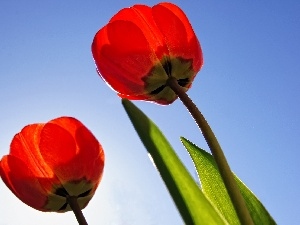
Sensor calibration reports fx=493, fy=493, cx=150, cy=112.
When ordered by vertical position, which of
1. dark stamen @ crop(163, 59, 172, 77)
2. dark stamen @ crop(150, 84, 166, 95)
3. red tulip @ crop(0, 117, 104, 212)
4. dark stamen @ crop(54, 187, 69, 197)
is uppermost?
dark stamen @ crop(163, 59, 172, 77)

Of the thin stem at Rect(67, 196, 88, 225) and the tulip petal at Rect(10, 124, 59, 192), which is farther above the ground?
the tulip petal at Rect(10, 124, 59, 192)

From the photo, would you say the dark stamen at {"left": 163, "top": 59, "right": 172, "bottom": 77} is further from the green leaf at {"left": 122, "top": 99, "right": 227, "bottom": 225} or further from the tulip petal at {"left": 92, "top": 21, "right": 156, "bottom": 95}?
the green leaf at {"left": 122, "top": 99, "right": 227, "bottom": 225}

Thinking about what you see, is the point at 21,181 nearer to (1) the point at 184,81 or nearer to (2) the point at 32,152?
(2) the point at 32,152

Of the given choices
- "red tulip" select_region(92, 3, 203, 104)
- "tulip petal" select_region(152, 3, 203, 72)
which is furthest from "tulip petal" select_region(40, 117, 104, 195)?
"tulip petal" select_region(152, 3, 203, 72)

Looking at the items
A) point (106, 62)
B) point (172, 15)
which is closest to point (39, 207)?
point (106, 62)

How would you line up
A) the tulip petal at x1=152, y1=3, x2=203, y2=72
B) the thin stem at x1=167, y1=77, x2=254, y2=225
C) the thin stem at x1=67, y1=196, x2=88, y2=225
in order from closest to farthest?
the thin stem at x1=167, y1=77, x2=254, y2=225 < the thin stem at x1=67, y1=196, x2=88, y2=225 < the tulip petal at x1=152, y1=3, x2=203, y2=72

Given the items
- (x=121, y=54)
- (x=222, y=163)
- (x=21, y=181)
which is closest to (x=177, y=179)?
(x=222, y=163)
